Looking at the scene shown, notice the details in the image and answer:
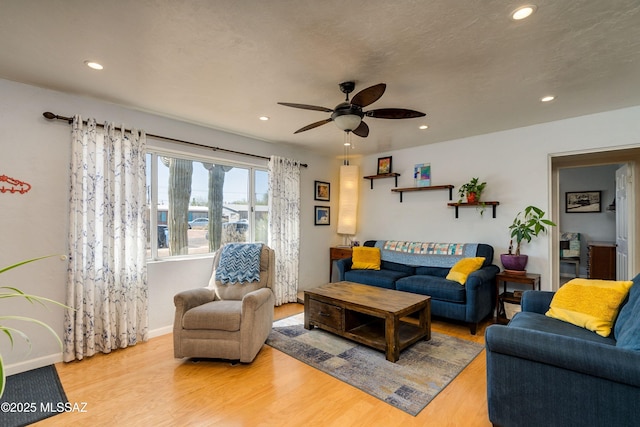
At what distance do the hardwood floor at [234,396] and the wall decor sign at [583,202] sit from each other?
17.8 ft

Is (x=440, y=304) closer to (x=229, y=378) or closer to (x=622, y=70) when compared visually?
(x=229, y=378)

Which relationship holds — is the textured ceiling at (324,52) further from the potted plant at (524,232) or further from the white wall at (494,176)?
the potted plant at (524,232)

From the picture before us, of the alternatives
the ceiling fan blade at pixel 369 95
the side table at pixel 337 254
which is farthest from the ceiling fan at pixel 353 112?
the side table at pixel 337 254

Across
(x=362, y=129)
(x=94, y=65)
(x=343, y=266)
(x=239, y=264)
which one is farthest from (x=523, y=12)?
(x=343, y=266)

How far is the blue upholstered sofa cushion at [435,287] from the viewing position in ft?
11.1

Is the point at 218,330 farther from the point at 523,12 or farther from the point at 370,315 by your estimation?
the point at 523,12

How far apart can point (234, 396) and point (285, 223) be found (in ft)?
8.69

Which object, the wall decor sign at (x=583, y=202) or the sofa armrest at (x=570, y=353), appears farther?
the wall decor sign at (x=583, y=202)

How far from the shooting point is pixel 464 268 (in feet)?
11.7

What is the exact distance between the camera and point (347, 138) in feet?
13.9

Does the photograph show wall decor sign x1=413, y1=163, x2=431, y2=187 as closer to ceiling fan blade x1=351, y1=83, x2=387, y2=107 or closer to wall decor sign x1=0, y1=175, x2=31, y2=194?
ceiling fan blade x1=351, y1=83, x2=387, y2=107

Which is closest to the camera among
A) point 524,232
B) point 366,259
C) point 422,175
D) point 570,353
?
point 570,353

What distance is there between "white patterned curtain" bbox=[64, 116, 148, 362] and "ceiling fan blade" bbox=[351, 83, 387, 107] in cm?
234

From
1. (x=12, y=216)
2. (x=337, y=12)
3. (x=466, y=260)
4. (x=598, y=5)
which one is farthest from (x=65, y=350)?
(x=598, y=5)
